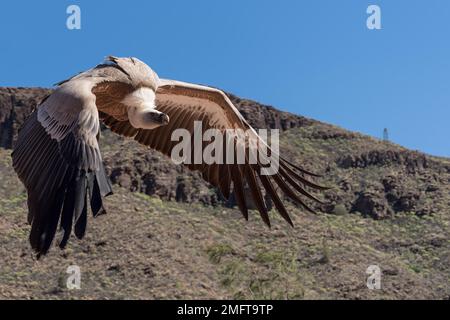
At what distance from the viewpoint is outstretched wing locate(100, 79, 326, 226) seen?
13.3m

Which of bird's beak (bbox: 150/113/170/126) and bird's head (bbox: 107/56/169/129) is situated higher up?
bird's head (bbox: 107/56/169/129)

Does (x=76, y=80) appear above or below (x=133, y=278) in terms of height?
above

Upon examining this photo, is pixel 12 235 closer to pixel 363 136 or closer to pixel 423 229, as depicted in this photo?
pixel 423 229

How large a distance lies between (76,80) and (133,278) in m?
43.1

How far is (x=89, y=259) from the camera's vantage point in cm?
5544

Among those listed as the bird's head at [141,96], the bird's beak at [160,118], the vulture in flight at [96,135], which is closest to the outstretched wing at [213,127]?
the vulture in flight at [96,135]

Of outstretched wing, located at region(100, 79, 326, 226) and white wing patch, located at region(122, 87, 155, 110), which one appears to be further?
outstretched wing, located at region(100, 79, 326, 226)

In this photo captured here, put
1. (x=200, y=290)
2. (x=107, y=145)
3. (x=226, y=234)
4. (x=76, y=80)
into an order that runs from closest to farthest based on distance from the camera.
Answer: (x=76, y=80)
(x=200, y=290)
(x=226, y=234)
(x=107, y=145)

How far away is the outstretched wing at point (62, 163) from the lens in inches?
348

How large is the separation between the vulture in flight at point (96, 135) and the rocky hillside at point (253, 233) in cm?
3678

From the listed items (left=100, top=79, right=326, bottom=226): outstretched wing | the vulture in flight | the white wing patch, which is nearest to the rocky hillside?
(left=100, top=79, right=326, bottom=226): outstretched wing

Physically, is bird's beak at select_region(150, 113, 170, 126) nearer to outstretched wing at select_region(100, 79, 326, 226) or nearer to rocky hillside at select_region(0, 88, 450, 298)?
outstretched wing at select_region(100, 79, 326, 226)

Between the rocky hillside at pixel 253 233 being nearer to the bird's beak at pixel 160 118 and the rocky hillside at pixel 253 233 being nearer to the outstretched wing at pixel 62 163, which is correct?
the bird's beak at pixel 160 118
